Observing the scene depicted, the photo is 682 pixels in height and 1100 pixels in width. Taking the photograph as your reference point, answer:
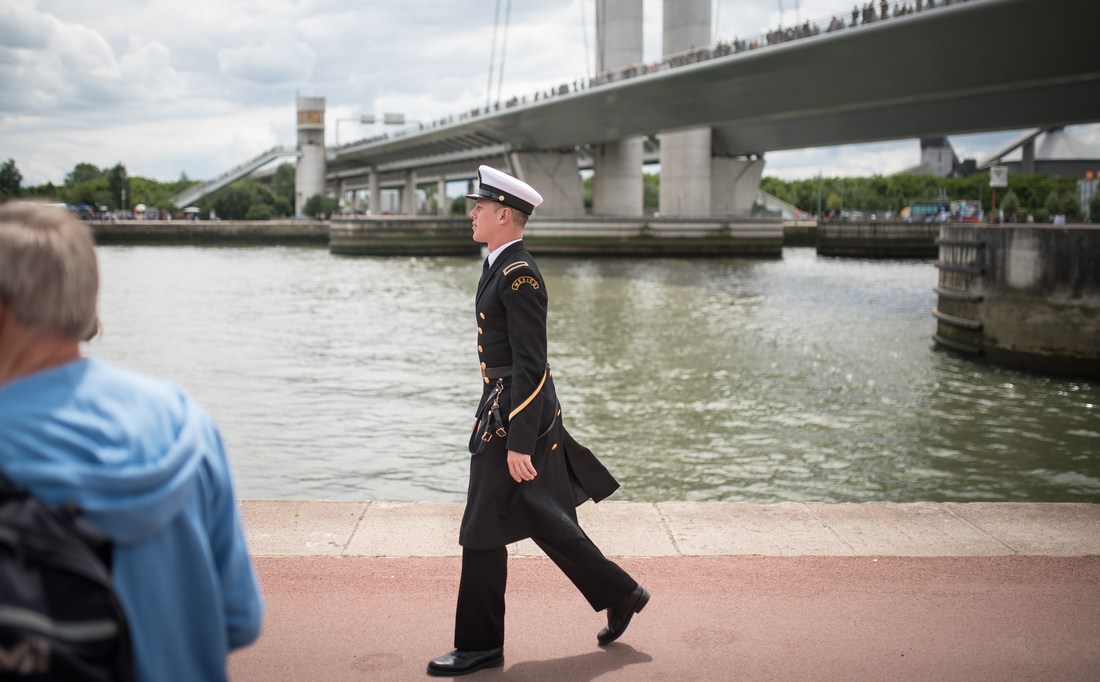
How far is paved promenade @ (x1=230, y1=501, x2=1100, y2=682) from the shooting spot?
4.04 meters

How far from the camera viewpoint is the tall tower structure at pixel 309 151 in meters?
132

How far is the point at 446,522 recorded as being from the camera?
5.78 meters

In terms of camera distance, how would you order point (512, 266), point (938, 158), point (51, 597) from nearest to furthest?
point (51, 597)
point (512, 266)
point (938, 158)

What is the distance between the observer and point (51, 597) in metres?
1.66

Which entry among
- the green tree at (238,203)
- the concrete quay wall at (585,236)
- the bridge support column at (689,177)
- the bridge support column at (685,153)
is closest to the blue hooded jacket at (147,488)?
the concrete quay wall at (585,236)

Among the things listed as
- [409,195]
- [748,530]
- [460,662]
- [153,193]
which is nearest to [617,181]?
[409,195]

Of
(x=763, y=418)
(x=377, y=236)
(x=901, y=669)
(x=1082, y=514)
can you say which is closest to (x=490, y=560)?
(x=901, y=669)

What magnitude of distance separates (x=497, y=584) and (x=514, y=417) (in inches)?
27.1

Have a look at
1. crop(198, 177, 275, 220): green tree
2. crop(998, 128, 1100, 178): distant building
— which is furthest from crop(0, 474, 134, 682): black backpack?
crop(998, 128, 1100, 178): distant building

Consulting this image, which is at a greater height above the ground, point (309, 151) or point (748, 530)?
point (309, 151)

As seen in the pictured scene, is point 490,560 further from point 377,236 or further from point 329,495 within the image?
point 377,236

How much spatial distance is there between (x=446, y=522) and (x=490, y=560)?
6.00ft

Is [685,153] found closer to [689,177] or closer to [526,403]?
[689,177]

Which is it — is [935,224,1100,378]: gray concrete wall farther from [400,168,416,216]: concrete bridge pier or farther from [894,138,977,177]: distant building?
[894,138,977,177]: distant building
